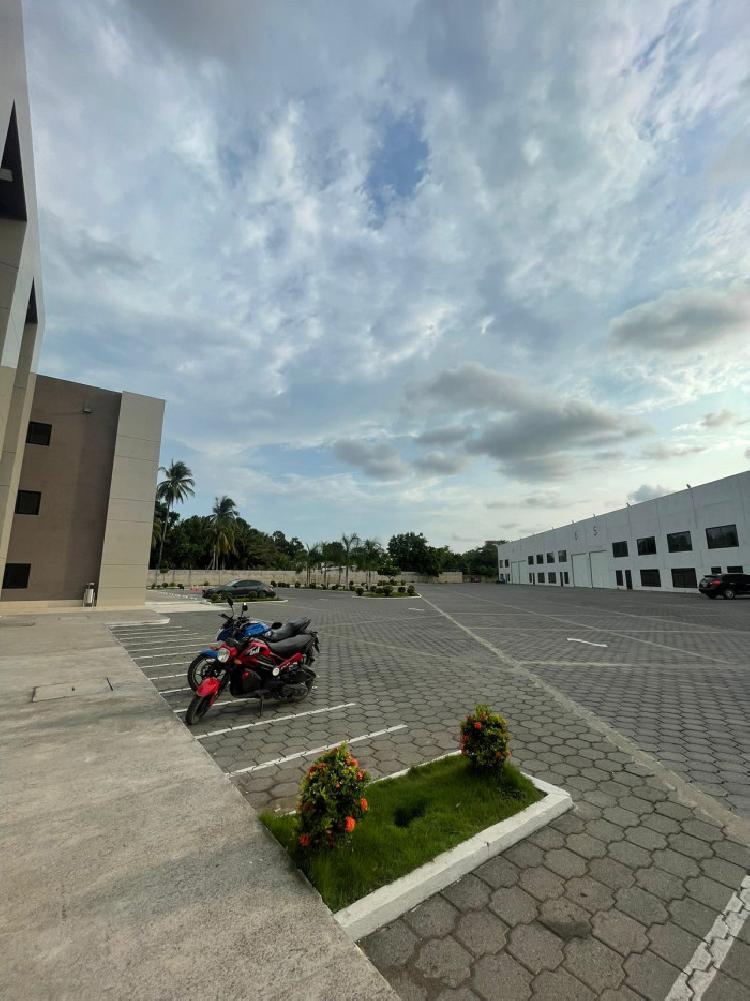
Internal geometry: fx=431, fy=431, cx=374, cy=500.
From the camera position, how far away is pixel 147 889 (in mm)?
2490

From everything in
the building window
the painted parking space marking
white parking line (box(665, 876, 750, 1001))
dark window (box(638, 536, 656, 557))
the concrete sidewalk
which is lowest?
the painted parking space marking

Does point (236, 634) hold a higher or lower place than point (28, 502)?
lower

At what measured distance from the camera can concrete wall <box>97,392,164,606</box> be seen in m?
19.9

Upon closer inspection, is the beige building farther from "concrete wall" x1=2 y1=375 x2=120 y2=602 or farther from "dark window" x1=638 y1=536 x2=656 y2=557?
"dark window" x1=638 y1=536 x2=656 y2=557

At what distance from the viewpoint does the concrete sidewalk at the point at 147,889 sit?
6.29ft

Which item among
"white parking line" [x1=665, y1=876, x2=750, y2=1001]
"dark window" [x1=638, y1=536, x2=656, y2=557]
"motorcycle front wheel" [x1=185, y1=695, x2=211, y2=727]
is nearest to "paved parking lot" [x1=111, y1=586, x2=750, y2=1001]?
"white parking line" [x1=665, y1=876, x2=750, y2=1001]

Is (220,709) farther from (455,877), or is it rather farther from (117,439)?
(117,439)

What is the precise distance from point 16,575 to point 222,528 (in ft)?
119

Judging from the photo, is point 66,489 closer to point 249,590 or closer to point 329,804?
point 249,590

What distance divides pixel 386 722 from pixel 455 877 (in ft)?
9.94

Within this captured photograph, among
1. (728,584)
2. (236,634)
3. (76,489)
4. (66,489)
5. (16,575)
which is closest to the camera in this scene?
(236,634)

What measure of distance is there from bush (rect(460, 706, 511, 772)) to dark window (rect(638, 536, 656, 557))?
145 feet

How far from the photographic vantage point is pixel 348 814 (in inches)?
110

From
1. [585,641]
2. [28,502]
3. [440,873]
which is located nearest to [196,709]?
[440,873]
